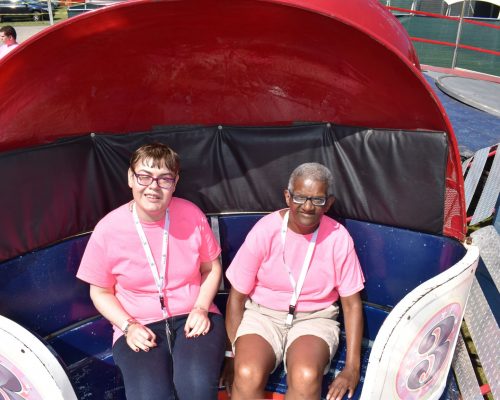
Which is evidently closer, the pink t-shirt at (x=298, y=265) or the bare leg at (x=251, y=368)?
the bare leg at (x=251, y=368)

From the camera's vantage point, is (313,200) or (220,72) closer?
(313,200)

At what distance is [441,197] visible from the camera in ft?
10.6

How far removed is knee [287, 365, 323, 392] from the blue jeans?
40cm

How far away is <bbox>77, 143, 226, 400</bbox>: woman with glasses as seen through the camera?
273cm

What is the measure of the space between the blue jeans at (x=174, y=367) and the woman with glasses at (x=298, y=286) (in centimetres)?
17

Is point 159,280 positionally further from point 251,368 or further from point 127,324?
point 251,368

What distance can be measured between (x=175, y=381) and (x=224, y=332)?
0.42m

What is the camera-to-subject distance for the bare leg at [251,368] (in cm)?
265

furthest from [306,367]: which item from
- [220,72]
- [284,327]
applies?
[220,72]

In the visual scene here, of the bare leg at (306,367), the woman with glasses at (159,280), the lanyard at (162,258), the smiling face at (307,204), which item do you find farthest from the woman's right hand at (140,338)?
the smiling face at (307,204)

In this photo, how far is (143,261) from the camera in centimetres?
295

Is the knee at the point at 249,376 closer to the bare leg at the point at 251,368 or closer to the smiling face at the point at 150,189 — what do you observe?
the bare leg at the point at 251,368

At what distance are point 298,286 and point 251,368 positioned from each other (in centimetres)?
57

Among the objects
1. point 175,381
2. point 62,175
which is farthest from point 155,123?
point 175,381
